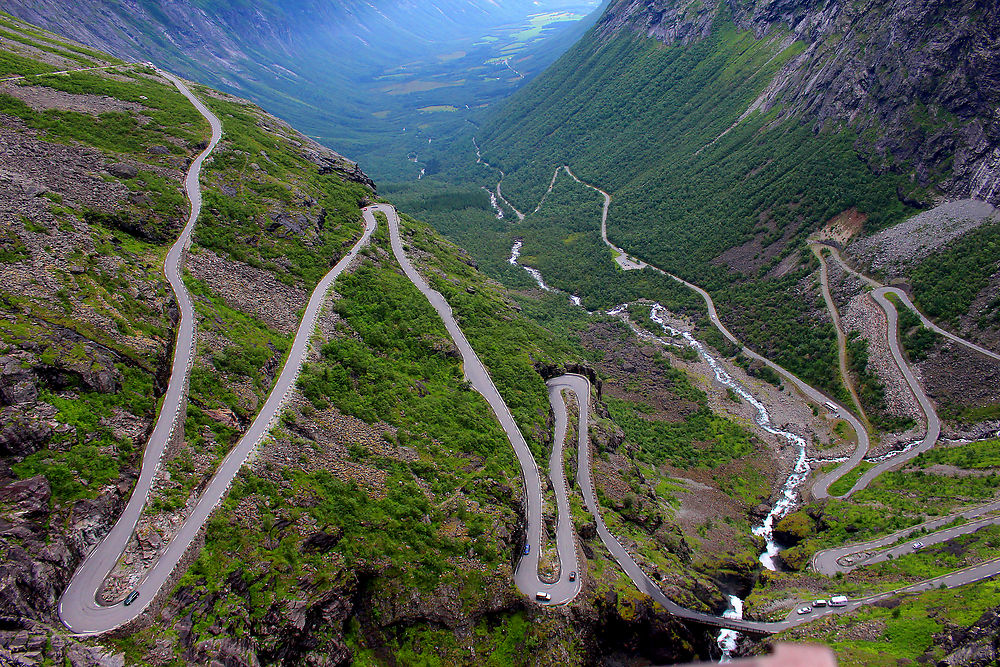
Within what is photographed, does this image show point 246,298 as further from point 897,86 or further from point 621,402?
point 897,86

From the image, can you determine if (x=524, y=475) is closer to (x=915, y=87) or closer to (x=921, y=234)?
(x=921, y=234)

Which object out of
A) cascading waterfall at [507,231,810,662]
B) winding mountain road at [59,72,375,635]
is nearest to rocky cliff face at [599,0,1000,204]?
cascading waterfall at [507,231,810,662]

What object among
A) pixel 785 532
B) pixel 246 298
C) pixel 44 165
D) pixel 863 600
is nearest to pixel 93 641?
pixel 246 298

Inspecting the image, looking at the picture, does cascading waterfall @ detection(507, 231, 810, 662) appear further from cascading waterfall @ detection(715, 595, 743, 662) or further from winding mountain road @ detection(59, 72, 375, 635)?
winding mountain road @ detection(59, 72, 375, 635)

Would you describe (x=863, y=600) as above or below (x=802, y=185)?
below

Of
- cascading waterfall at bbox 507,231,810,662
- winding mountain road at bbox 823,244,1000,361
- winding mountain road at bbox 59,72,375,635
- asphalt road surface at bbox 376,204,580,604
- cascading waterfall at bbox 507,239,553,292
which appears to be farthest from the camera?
cascading waterfall at bbox 507,239,553,292

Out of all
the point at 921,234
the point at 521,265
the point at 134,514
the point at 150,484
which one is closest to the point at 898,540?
the point at 150,484

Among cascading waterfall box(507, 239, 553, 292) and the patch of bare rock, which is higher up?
the patch of bare rock
